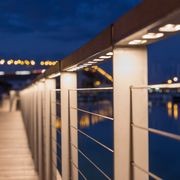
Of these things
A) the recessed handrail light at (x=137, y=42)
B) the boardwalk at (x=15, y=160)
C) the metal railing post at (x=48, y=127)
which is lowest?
the boardwalk at (x=15, y=160)

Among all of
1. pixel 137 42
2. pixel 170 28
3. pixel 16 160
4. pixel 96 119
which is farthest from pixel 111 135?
pixel 96 119

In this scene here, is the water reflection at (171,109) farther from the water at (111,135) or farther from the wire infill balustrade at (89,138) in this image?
the wire infill balustrade at (89,138)

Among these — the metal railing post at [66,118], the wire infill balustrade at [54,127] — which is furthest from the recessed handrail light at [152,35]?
the wire infill balustrade at [54,127]

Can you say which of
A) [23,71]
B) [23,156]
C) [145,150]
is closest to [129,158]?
[145,150]

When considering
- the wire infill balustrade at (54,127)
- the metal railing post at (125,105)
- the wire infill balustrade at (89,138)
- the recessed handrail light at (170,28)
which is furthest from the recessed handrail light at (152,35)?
the wire infill balustrade at (54,127)

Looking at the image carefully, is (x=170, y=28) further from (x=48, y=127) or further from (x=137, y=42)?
(x=48, y=127)

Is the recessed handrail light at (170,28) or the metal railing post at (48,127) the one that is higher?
the recessed handrail light at (170,28)

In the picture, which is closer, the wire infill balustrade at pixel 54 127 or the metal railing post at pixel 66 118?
the metal railing post at pixel 66 118

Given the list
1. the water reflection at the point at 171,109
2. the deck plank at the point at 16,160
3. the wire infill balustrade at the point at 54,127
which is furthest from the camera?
the deck plank at the point at 16,160

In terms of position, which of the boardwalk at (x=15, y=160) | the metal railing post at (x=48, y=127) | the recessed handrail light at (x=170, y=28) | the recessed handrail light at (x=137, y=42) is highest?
the recessed handrail light at (x=170, y=28)

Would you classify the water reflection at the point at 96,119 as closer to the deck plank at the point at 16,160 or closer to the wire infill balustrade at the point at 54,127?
the wire infill balustrade at the point at 54,127

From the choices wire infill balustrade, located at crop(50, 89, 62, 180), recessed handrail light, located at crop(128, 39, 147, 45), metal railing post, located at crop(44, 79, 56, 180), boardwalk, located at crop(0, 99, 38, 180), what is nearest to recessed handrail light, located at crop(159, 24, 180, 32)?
recessed handrail light, located at crop(128, 39, 147, 45)

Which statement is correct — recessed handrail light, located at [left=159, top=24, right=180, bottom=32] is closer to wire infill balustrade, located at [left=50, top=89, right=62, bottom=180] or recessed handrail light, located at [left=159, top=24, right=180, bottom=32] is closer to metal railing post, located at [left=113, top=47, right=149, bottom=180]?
metal railing post, located at [left=113, top=47, right=149, bottom=180]

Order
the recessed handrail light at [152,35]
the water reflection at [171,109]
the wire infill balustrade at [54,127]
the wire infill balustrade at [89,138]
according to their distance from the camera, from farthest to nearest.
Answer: the wire infill balustrade at [54,127] → the water reflection at [171,109] → the wire infill balustrade at [89,138] → the recessed handrail light at [152,35]
